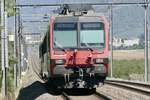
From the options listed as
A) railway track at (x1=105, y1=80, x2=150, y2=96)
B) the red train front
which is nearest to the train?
the red train front

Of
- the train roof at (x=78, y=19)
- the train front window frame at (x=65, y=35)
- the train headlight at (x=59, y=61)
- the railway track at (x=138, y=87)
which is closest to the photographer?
the train headlight at (x=59, y=61)

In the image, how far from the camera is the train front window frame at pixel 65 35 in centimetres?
2580

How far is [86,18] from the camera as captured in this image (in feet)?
86.6

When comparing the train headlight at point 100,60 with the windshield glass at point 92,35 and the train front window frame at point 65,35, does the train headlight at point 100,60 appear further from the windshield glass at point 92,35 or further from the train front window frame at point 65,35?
the train front window frame at point 65,35

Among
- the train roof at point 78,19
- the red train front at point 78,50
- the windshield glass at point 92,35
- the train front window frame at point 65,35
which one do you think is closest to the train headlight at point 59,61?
the red train front at point 78,50

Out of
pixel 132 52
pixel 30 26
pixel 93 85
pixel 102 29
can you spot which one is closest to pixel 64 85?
pixel 93 85

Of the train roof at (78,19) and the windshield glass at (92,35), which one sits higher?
the train roof at (78,19)

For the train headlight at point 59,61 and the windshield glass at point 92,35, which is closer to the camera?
the train headlight at point 59,61

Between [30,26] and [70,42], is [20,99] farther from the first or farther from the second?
[30,26]

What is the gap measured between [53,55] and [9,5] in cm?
305

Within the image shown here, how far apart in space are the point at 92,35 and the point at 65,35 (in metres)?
1.27

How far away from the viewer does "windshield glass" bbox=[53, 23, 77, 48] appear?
25.8 m

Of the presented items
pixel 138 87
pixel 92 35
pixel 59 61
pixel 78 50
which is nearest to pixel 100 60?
pixel 78 50

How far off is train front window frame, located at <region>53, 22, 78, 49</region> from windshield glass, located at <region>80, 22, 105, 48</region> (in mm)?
374
